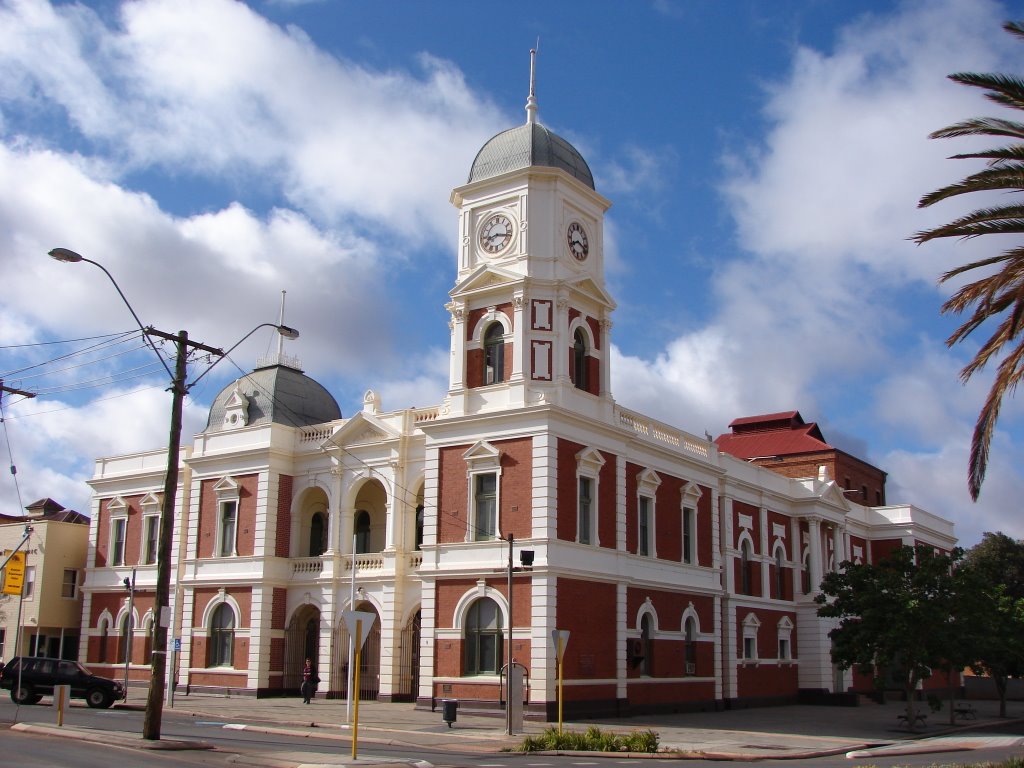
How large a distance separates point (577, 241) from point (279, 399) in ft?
51.3

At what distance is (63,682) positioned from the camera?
34.4m

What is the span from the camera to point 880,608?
3584cm

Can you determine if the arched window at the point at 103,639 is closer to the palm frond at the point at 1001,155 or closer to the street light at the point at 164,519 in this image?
the street light at the point at 164,519

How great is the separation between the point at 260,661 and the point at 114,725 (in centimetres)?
1408

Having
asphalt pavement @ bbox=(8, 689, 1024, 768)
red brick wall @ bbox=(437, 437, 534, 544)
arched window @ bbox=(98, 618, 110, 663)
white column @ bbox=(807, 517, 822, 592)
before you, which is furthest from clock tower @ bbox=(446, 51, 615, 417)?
arched window @ bbox=(98, 618, 110, 663)

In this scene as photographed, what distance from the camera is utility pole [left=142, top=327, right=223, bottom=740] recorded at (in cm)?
2269

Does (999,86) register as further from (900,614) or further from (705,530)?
(705,530)

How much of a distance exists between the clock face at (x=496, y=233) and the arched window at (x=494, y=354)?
2837mm

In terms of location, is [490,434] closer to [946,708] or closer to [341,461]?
[341,461]

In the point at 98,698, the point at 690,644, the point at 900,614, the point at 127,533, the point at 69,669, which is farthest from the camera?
the point at 127,533

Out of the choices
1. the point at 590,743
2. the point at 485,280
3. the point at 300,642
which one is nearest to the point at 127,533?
the point at 300,642

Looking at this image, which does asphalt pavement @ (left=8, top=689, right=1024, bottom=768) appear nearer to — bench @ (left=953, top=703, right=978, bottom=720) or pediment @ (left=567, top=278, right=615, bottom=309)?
bench @ (left=953, top=703, right=978, bottom=720)

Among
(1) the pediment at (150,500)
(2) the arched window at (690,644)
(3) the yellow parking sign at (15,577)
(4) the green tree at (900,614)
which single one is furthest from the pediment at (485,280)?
(1) the pediment at (150,500)

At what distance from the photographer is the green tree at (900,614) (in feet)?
114
